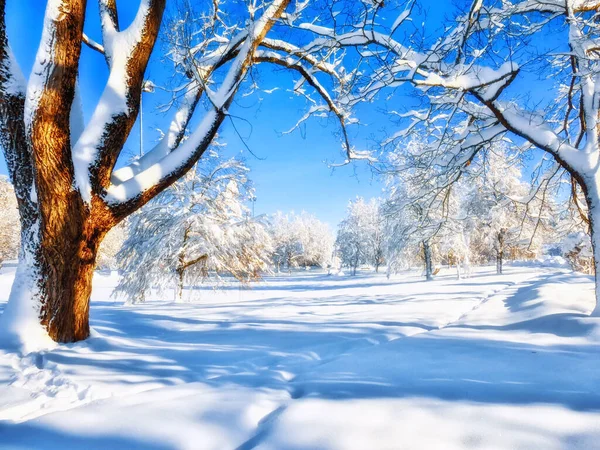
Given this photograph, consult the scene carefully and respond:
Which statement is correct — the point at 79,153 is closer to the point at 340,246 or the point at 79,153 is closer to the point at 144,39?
the point at 144,39

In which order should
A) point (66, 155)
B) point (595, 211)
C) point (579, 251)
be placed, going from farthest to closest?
1. point (579, 251)
2. point (595, 211)
3. point (66, 155)

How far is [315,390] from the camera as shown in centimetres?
217

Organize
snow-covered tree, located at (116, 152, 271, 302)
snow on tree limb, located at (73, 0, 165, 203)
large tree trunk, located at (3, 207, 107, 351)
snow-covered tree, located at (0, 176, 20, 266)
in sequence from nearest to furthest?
large tree trunk, located at (3, 207, 107, 351)
snow on tree limb, located at (73, 0, 165, 203)
snow-covered tree, located at (116, 152, 271, 302)
snow-covered tree, located at (0, 176, 20, 266)

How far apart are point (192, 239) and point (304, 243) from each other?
4912 cm

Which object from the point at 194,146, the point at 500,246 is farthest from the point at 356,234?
the point at 194,146

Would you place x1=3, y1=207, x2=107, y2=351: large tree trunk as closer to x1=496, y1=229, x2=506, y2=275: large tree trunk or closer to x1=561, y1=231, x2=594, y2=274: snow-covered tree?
x1=561, y1=231, x2=594, y2=274: snow-covered tree

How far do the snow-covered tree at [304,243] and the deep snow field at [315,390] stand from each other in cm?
5195

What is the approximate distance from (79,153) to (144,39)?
1432mm

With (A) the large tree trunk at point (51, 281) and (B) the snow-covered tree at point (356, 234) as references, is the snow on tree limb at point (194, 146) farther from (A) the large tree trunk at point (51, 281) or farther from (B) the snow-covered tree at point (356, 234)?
(B) the snow-covered tree at point (356, 234)

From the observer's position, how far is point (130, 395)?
84.0 inches

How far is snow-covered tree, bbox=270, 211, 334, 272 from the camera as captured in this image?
57.5 m

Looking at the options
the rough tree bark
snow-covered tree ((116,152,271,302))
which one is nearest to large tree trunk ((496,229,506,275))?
A: snow-covered tree ((116,152,271,302))

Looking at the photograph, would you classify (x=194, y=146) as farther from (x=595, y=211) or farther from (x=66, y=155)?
(x=595, y=211)

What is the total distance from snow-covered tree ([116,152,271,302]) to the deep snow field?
691cm
